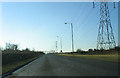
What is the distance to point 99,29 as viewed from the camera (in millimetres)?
43000

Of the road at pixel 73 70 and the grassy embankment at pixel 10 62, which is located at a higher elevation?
the road at pixel 73 70

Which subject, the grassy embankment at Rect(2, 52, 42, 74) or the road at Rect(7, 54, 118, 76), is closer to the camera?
the road at Rect(7, 54, 118, 76)

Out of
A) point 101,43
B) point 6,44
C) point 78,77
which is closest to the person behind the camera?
point 78,77

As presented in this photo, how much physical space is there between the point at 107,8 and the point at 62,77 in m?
37.0

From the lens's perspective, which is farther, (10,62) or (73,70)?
(10,62)

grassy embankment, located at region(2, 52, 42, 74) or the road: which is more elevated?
the road


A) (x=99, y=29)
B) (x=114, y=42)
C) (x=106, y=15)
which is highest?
(x=106, y=15)

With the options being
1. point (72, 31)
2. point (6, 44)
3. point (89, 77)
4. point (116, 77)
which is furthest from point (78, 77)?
point (6, 44)

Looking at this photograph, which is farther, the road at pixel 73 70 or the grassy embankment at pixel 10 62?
the grassy embankment at pixel 10 62

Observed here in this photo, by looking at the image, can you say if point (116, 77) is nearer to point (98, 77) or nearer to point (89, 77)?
point (98, 77)

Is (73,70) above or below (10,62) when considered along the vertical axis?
above

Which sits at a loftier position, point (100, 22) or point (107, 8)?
point (107, 8)

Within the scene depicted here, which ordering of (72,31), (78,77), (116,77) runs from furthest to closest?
(72,31)
(78,77)
(116,77)

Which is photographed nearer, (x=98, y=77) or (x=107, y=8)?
(x=98, y=77)
